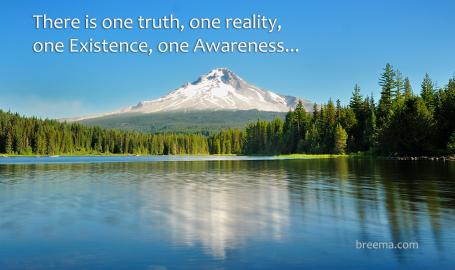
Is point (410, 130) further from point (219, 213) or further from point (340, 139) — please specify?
point (219, 213)

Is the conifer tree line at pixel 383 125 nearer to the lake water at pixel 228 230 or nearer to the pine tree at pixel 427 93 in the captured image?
the pine tree at pixel 427 93

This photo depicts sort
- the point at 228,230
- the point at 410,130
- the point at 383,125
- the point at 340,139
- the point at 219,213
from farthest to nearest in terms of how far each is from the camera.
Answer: the point at 340,139
the point at 383,125
the point at 410,130
the point at 219,213
the point at 228,230

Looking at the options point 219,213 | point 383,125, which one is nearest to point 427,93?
point 383,125

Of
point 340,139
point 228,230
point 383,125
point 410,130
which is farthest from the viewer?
point 340,139

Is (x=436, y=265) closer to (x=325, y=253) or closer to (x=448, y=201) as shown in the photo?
(x=325, y=253)

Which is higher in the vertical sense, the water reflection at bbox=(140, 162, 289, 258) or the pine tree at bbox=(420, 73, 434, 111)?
the pine tree at bbox=(420, 73, 434, 111)

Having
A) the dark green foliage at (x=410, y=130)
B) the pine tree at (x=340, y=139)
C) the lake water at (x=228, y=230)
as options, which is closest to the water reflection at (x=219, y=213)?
the lake water at (x=228, y=230)

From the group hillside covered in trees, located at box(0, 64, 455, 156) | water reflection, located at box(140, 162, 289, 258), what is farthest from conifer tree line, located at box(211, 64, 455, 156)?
water reflection, located at box(140, 162, 289, 258)

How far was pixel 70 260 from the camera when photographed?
587 inches

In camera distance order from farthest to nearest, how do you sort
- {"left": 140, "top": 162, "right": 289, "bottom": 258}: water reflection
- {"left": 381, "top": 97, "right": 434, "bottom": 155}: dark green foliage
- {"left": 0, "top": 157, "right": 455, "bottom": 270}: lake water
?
{"left": 381, "top": 97, "right": 434, "bottom": 155}: dark green foliage < {"left": 140, "top": 162, "right": 289, "bottom": 258}: water reflection < {"left": 0, "top": 157, "right": 455, "bottom": 270}: lake water

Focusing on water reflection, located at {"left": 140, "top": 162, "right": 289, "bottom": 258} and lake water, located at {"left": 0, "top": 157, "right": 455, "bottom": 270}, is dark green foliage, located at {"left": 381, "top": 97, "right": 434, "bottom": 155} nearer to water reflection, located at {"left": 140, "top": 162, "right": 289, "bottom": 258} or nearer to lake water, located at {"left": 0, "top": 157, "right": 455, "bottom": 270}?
lake water, located at {"left": 0, "top": 157, "right": 455, "bottom": 270}

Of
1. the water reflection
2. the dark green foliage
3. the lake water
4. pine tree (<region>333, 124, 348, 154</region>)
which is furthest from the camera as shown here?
pine tree (<region>333, 124, 348, 154</region>)

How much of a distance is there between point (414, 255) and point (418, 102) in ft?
341

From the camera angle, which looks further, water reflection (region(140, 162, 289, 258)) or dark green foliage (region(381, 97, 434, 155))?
dark green foliage (region(381, 97, 434, 155))
